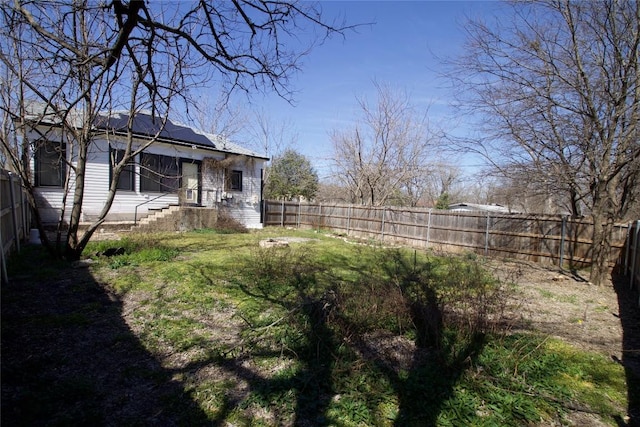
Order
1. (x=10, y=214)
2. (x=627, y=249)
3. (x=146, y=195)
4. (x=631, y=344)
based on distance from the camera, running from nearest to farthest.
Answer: (x=631, y=344) → (x=10, y=214) → (x=627, y=249) → (x=146, y=195)

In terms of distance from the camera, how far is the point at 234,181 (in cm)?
1617

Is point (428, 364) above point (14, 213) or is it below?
below

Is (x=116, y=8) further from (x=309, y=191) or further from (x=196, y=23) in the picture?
(x=309, y=191)

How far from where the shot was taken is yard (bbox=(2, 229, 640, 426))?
8.84 ft

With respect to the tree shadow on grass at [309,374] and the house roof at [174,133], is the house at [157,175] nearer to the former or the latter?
the house roof at [174,133]

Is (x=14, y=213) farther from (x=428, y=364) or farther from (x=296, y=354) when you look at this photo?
(x=428, y=364)

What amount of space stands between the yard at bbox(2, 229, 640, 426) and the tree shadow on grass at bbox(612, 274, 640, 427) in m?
0.03

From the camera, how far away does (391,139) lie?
2033 centimetres

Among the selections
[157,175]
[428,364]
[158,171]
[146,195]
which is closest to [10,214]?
[157,175]

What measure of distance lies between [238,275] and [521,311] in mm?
4790

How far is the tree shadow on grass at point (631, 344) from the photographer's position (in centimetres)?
294

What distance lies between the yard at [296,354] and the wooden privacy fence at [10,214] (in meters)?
0.83

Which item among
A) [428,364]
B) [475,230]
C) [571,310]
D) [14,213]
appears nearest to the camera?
[428,364]

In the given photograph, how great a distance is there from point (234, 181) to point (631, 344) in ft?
47.9
